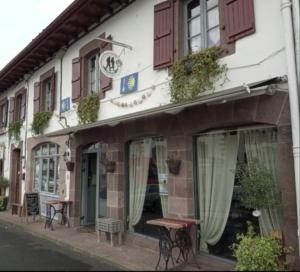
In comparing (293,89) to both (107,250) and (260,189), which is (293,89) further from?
(107,250)

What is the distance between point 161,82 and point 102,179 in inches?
134

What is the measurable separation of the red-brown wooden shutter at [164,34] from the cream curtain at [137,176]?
5.72ft

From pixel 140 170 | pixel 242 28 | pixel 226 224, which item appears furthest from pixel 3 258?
pixel 242 28

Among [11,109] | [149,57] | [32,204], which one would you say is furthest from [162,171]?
[11,109]

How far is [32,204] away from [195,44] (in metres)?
7.38

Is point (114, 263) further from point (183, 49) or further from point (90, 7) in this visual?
point (90, 7)

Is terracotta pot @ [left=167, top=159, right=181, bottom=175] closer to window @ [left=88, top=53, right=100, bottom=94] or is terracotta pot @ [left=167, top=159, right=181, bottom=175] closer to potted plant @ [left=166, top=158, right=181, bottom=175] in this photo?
potted plant @ [left=166, top=158, right=181, bottom=175]

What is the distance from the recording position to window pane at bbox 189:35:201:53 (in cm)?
740

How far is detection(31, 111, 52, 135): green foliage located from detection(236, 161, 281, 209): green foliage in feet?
27.2

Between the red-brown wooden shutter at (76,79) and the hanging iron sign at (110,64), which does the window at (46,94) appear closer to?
the red-brown wooden shutter at (76,79)

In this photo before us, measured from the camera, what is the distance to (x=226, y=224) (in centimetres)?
673

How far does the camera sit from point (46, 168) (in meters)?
13.1

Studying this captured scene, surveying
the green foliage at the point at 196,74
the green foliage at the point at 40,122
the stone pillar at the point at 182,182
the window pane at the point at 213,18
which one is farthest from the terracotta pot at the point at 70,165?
the window pane at the point at 213,18

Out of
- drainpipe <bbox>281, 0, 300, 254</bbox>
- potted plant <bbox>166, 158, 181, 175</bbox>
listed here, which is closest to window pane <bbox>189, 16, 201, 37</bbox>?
drainpipe <bbox>281, 0, 300, 254</bbox>
